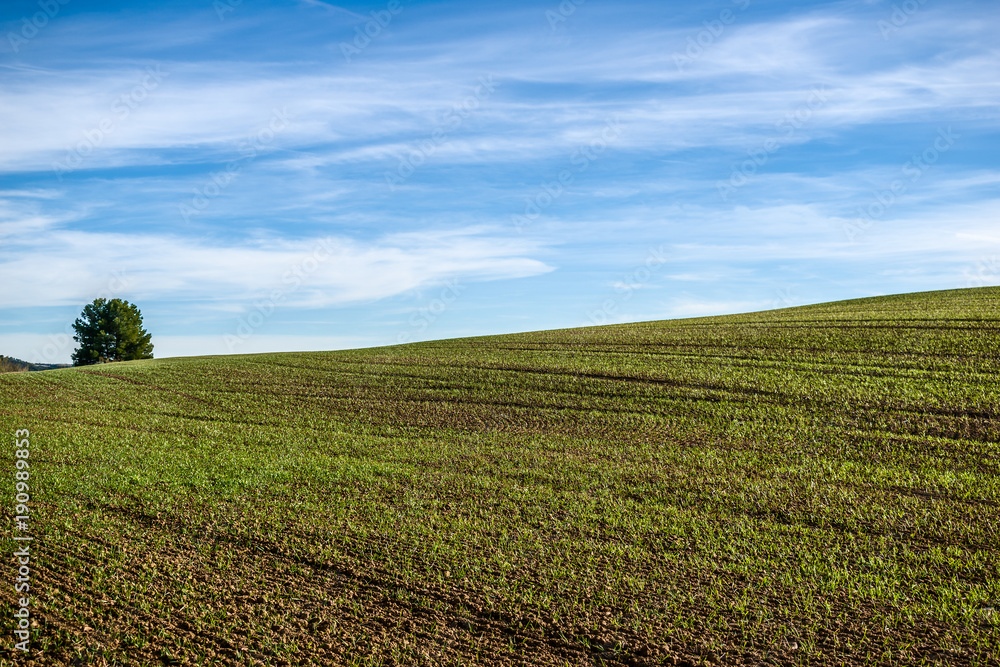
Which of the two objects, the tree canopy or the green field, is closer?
the green field

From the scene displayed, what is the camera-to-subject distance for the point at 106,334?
57.1 m

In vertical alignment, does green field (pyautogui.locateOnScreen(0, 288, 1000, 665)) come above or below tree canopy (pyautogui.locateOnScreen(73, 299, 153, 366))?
below

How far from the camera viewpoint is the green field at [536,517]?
25.5 ft

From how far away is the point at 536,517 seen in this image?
455 inches

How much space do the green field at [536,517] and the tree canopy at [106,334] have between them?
36805 mm

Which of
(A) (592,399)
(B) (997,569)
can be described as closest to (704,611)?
(B) (997,569)

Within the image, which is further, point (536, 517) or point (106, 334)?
point (106, 334)

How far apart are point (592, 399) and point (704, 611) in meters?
12.4

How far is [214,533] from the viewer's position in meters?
10.5

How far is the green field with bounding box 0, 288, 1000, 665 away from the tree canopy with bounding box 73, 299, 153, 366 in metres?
36.8

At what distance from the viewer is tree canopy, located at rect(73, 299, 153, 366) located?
5716 cm

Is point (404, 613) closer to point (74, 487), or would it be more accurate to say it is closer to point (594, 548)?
point (594, 548)

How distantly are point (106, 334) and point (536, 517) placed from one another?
184 feet

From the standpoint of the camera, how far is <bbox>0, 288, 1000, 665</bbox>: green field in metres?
7.76
